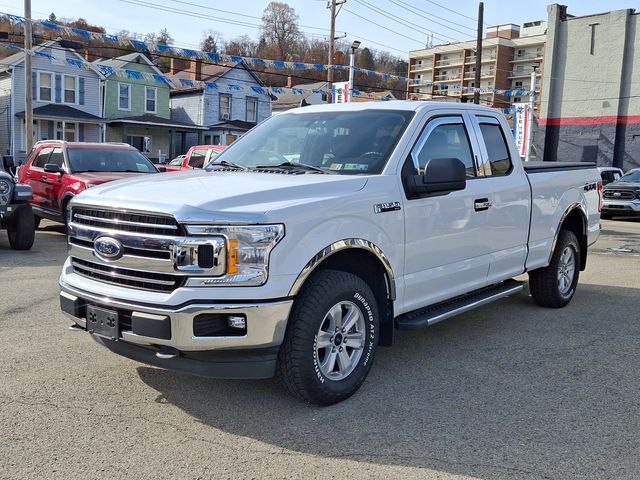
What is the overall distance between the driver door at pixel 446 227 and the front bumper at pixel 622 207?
15876mm

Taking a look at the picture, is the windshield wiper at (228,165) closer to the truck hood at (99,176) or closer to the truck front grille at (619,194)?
the truck hood at (99,176)

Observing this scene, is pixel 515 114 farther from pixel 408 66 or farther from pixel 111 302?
pixel 408 66

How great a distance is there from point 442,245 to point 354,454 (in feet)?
6.38

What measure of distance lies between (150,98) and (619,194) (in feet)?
100

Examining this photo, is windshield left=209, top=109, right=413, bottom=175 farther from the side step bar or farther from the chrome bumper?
the chrome bumper

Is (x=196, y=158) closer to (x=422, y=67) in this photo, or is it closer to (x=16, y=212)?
(x=16, y=212)

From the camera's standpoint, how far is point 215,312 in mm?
3465

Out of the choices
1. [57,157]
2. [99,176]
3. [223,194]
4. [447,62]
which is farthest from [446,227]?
[447,62]

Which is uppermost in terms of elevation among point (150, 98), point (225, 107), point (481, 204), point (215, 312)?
point (150, 98)

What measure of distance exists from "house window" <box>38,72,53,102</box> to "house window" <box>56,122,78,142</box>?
5.14ft

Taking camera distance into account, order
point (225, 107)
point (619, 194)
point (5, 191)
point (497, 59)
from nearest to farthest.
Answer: point (5, 191)
point (619, 194)
point (225, 107)
point (497, 59)

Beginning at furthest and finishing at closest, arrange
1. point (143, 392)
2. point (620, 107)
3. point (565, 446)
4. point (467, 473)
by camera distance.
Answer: point (620, 107) < point (143, 392) < point (565, 446) < point (467, 473)

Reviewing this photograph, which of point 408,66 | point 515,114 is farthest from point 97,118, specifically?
point 408,66

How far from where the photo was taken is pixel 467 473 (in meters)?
3.24
